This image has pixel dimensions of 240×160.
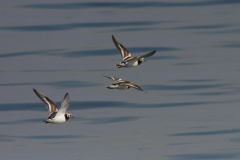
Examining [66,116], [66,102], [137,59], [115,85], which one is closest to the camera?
[66,102]

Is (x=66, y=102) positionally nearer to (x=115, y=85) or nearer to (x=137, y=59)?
(x=115, y=85)

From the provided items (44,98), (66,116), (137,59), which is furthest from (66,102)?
(137,59)

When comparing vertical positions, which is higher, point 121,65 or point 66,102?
Result: point 121,65

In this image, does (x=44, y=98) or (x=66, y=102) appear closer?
(x=66, y=102)

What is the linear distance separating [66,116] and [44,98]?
1928mm

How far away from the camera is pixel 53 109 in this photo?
20875mm

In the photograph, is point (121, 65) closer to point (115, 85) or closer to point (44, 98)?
point (115, 85)

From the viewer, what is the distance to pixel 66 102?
18172 mm

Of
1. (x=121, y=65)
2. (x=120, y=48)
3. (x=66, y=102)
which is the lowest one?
(x=66, y=102)

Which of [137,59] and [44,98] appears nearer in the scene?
[44,98]

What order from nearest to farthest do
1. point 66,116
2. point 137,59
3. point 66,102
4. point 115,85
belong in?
point 66,102 → point 66,116 → point 115,85 → point 137,59

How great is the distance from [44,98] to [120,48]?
4.68m

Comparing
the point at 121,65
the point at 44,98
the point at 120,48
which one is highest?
the point at 120,48

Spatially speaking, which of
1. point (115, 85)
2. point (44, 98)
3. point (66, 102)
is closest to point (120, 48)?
point (115, 85)
